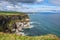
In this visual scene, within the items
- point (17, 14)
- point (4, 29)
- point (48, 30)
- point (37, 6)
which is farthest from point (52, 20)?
point (4, 29)

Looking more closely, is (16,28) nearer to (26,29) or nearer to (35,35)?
(26,29)

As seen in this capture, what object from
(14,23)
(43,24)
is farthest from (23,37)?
(43,24)

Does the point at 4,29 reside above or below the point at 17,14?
below

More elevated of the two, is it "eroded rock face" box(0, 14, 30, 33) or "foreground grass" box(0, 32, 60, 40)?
"eroded rock face" box(0, 14, 30, 33)

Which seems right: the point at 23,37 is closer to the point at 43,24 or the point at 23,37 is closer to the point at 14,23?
the point at 14,23

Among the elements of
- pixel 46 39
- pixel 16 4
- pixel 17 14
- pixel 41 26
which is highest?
pixel 16 4
